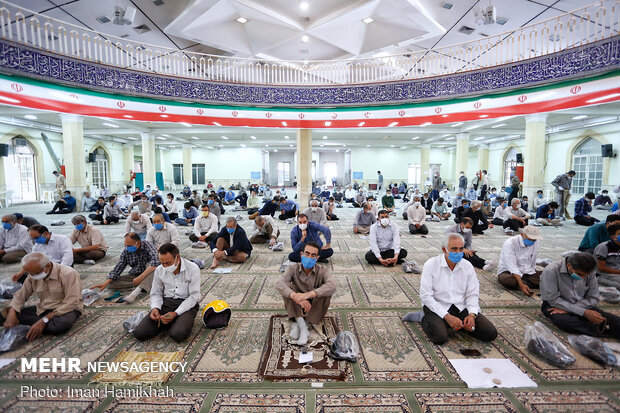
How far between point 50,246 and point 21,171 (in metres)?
12.3

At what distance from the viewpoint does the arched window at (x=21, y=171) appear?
1139 centimetres

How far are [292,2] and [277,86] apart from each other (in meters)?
2.32

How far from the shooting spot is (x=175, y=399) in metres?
1.69

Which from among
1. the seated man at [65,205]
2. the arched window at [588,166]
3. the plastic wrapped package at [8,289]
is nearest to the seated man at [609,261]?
the plastic wrapped package at [8,289]

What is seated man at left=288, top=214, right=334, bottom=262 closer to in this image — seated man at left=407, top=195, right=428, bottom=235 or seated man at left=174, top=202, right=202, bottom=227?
seated man at left=407, top=195, right=428, bottom=235

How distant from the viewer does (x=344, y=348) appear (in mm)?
2051

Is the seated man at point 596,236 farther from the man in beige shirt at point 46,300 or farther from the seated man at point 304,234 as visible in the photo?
the man in beige shirt at point 46,300

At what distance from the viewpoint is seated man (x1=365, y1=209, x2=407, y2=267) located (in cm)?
414

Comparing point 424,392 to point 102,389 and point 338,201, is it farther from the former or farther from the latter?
point 338,201

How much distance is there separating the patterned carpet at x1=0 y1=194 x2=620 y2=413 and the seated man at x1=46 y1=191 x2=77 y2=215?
312 inches

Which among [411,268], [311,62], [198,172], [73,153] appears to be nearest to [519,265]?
[411,268]

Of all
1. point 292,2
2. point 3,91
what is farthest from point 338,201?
point 3,91

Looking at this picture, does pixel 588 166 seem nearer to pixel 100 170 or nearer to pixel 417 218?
pixel 417 218

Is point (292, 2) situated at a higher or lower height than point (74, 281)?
higher
